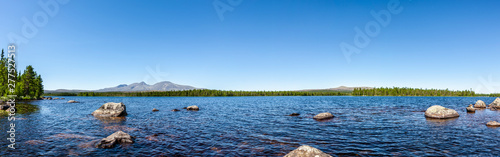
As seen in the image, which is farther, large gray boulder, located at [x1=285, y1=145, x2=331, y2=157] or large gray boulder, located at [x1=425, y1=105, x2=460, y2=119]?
large gray boulder, located at [x1=425, y1=105, x2=460, y2=119]

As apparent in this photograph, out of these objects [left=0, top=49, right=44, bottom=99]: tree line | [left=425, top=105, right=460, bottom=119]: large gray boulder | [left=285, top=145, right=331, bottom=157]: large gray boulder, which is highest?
[left=0, top=49, right=44, bottom=99]: tree line

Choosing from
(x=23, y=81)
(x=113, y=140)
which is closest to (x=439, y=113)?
(x=113, y=140)

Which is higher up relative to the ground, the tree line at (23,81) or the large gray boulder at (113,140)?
the tree line at (23,81)

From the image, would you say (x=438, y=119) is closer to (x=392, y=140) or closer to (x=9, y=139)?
(x=392, y=140)

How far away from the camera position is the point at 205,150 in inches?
659

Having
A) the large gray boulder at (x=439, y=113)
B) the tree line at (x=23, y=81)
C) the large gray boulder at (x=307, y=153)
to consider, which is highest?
the tree line at (x=23, y=81)

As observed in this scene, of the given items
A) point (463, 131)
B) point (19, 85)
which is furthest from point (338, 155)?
point (19, 85)

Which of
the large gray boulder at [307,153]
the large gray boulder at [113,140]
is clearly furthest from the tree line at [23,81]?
the large gray boulder at [307,153]

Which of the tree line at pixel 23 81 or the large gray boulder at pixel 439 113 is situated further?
the tree line at pixel 23 81

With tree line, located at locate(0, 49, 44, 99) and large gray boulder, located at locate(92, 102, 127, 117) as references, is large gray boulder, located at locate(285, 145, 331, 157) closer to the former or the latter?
large gray boulder, located at locate(92, 102, 127, 117)

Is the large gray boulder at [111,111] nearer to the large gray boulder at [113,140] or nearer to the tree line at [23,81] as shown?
the large gray boulder at [113,140]

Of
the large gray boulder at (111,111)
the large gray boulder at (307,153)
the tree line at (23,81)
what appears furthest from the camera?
the tree line at (23,81)

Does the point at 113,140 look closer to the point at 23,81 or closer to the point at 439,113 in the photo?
the point at 439,113

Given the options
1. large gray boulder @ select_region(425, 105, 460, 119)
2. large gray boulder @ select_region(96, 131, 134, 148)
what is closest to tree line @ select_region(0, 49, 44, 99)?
large gray boulder @ select_region(96, 131, 134, 148)
